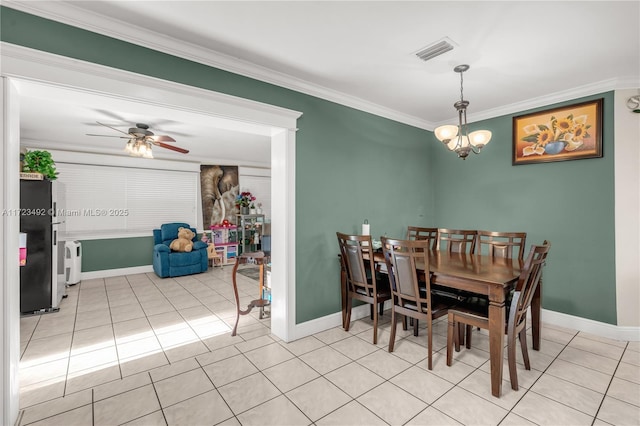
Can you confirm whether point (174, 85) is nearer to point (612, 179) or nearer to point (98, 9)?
point (98, 9)

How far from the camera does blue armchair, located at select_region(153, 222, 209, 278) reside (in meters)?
5.70

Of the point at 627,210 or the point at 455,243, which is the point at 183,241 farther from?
the point at 627,210

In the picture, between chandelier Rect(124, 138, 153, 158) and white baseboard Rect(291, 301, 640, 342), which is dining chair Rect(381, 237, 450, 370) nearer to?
white baseboard Rect(291, 301, 640, 342)

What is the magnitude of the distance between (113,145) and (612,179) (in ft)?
24.5

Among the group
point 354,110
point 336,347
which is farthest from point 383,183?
point 336,347

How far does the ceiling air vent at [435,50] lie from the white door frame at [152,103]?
1.29 metres

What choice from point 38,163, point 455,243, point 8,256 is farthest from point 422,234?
point 38,163

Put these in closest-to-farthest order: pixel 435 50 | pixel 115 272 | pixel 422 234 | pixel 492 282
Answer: pixel 492 282
pixel 435 50
pixel 422 234
pixel 115 272

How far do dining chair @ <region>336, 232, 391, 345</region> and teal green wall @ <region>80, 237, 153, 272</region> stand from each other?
4.90 metres

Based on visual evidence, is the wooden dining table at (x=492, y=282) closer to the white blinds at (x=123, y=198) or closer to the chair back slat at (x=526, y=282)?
the chair back slat at (x=526, y=282)

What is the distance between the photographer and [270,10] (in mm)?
1968

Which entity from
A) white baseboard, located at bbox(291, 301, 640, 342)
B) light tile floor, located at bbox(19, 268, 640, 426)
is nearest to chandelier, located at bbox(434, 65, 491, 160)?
light tile floor, located at bbox(19, 268, 640, 426)

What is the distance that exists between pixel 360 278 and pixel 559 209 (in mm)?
2545

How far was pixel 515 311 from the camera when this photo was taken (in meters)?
2.16
